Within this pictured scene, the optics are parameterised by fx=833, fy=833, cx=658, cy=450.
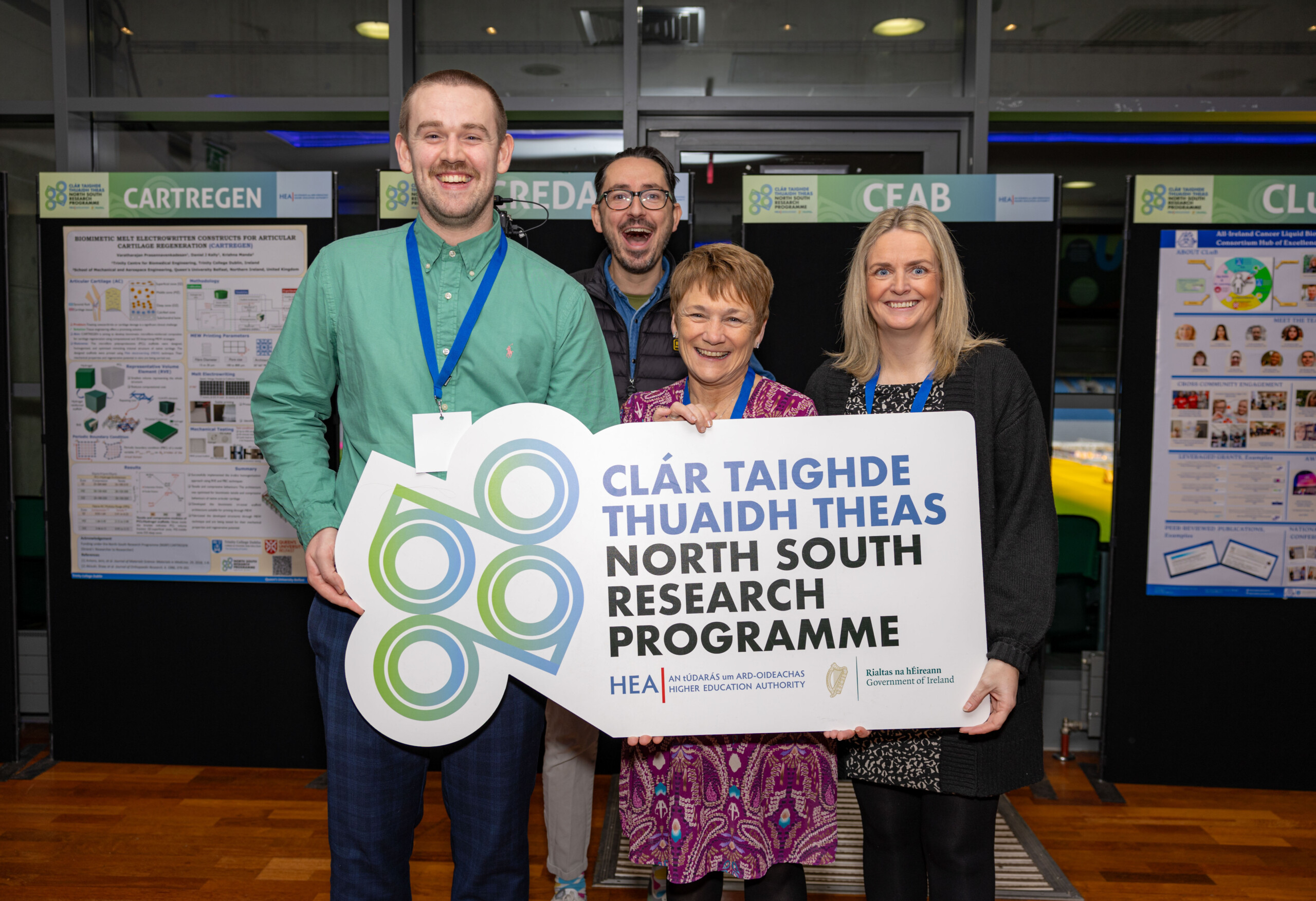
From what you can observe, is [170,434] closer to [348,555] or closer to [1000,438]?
[348,555]

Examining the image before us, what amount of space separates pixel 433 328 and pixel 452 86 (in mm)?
412

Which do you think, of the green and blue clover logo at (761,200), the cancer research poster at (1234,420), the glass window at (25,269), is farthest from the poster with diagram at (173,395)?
the cancer research poster at (1234,420)

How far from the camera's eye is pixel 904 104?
3.37 meters

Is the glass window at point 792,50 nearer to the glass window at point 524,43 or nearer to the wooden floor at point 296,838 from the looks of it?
the glass window at point 524,43

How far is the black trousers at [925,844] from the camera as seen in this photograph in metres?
1.54

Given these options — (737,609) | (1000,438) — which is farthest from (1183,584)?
(737,609)

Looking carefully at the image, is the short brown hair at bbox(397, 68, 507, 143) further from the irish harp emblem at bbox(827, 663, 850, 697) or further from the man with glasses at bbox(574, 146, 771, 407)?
the irish harp emblem at bbox(827, 663, 850, 697)

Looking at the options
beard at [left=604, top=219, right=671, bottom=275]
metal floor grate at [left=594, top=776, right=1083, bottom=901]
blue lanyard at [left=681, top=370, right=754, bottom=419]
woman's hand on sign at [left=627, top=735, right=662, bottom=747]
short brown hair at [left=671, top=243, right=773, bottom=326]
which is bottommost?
metal floor grate at [left=594, top=776, right=1083, bottom=901]

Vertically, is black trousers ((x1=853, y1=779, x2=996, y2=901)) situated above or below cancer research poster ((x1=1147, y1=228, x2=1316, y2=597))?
below

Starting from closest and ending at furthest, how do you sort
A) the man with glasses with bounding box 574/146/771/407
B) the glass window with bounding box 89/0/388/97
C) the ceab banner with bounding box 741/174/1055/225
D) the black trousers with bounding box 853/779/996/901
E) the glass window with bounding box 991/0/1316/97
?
1. the black trousers with bounding box 853/779/996/901
2. the man with glasses with bounding box 574/146/771/407
3. the ceab banner with bounding box 741/174/1055/225
4. the glass window with bounding box 991/0/1316/97
5. the glass window with bounding box 89/0/388/97

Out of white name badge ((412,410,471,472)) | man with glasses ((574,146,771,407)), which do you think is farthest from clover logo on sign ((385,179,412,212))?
white name badge ((412,410,471,472))

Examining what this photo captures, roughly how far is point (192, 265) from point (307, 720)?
1.75m

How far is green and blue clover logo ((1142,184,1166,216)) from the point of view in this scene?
297 centimetres

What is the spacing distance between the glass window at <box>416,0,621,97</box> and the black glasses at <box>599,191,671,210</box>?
4.97 feet
